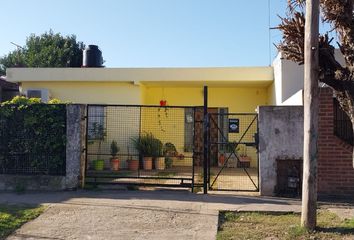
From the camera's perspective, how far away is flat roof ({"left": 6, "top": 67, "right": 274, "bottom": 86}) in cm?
1673

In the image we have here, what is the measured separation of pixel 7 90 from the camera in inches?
752

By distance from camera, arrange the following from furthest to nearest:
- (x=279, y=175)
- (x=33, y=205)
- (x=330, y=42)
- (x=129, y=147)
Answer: (x=129, y=147), (x=279, y=175), (x=33, y=205), (x=330, y=42)

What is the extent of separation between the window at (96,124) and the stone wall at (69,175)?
4.61m

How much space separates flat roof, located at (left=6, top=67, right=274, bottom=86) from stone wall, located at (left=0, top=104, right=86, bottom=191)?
601cm

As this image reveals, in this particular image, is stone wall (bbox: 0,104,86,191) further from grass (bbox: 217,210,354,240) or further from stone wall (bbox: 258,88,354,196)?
stone wall (bbox: 258,88,354,196)

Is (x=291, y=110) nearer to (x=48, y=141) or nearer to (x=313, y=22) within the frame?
(x=313, y=22)

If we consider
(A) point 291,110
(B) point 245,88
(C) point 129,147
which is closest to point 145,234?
(A) point 291,110

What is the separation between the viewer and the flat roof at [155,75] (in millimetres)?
16734

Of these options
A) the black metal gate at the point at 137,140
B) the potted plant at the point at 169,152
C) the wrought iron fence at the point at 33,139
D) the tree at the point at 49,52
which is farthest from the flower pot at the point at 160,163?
the tree at the point at 49,52

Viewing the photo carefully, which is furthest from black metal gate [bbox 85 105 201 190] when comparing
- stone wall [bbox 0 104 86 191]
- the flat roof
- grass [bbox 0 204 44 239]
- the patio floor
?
grass [bbox 0 204 44 239]

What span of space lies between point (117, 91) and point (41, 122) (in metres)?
6.30

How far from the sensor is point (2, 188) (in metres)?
11.1

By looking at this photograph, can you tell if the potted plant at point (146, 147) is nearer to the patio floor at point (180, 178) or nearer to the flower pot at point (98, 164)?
the patio floor at point (180, 178)

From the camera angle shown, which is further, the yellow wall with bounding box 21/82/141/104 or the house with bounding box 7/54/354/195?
the yellow wall with bounding box 21/82/141/104
